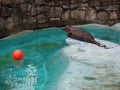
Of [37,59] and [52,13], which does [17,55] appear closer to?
[37,59]

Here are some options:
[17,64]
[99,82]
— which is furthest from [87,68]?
[17,64]

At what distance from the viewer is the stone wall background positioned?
1009cm

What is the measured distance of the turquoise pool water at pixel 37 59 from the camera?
6059mm

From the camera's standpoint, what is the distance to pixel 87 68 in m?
6.25

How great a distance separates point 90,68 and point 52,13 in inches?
198

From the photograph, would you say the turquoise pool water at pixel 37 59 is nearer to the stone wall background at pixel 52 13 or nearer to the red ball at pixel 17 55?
the red ball at pixel 17 55

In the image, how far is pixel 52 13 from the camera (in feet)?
36.2

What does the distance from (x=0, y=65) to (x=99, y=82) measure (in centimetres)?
260

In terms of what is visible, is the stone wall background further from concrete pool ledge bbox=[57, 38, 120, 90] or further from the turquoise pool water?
concrete pool ledge bbox=[57, 38, 120, 90]

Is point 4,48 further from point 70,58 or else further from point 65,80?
point 65,80

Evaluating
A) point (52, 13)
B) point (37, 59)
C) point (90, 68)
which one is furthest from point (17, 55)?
point (52, 13)

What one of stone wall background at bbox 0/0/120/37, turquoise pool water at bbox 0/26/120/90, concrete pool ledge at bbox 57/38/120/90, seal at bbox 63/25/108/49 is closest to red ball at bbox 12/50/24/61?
turquoise pool water at bbox 0/26/120/90

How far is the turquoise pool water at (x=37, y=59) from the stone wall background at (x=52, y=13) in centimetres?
34

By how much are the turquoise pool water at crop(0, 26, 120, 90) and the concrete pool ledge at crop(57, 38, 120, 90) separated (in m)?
0.22
